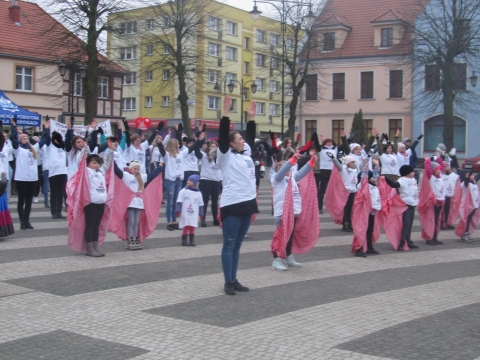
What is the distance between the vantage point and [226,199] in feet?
25.4

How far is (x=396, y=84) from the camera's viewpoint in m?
51.4

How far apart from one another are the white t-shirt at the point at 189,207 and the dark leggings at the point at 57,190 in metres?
3.91

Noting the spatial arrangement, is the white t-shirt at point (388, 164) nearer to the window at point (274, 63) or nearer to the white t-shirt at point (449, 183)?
the white t-shirt at point (449, 183)

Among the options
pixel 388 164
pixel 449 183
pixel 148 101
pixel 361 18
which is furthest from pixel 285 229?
pixel 148 101

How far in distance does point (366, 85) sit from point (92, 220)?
4511 cm

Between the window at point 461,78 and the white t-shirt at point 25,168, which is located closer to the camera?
the white t-shirt at point 25,168

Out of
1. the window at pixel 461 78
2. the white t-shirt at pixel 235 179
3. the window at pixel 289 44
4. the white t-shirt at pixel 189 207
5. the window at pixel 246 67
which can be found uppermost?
the window at pixel 246 67

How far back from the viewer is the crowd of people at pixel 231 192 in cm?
784

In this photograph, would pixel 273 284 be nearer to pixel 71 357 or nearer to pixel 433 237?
pixel 71 357

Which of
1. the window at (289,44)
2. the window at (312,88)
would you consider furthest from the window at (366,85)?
the window at (289,44)

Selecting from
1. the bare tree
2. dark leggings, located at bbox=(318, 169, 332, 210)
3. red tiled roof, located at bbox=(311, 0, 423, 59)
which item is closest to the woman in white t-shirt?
dark leggings, located at bbox=(318, 169, 332, 210)

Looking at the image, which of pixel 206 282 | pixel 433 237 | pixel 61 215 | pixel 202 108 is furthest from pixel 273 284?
pixel 202 108

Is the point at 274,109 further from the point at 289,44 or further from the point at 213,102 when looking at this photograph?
the point at 289,44

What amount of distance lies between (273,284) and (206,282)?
0.86 meters
